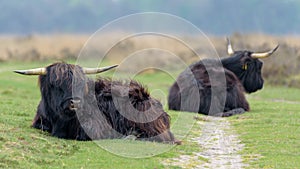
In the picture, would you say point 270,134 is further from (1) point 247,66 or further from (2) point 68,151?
(1) point 247,66

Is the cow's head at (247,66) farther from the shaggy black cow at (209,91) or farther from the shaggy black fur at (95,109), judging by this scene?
the shaggy black fur at (95,109)

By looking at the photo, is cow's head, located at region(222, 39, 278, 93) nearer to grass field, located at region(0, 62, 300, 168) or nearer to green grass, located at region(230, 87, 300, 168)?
green grass, located at region(230, 87, 300, 168)

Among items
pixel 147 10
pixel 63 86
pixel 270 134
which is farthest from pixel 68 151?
pixel 147 10

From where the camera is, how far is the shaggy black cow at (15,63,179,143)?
438 inches

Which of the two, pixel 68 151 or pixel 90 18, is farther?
pixel 90 18

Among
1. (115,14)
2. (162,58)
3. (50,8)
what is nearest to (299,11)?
(115,14)

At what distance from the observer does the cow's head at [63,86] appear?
10977mm

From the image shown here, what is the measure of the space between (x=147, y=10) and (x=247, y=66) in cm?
11888

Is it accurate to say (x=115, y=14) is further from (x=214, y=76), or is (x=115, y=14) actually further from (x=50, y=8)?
(x=214, y=76)

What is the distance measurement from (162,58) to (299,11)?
88.3 metres

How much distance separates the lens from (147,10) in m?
137

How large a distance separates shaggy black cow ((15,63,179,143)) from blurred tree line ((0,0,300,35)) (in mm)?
100305

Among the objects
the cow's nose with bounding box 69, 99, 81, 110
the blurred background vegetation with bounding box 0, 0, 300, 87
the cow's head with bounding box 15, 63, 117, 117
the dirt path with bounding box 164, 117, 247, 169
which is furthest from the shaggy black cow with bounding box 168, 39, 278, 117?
the blurred background vegetation with bounding box 0, 0, 300, 87

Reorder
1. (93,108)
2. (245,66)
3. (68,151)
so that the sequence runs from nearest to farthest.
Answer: (68,151) → (93,108) → (245,66)
